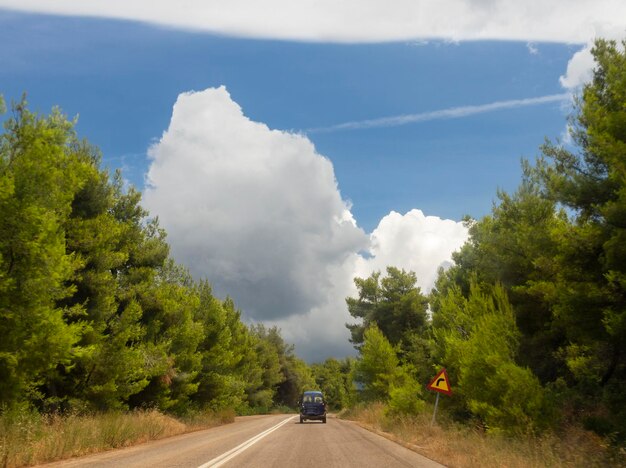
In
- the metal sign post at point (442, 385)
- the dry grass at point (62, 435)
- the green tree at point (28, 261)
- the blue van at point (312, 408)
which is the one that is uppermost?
the green tree at point (28, 261)

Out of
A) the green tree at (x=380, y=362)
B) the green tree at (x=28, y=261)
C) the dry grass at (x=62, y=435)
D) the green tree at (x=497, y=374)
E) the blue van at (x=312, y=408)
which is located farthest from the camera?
the green tree at (x=380, y=362)

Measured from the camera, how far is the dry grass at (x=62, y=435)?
12.2m

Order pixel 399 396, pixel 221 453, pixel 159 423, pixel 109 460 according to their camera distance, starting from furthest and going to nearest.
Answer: pixel 399 396 < pixel 159 423 < pixel 221 453 < pixel 109 460

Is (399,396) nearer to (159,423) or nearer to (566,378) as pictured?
(566,378)

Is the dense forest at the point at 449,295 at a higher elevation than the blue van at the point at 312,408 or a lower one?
higher

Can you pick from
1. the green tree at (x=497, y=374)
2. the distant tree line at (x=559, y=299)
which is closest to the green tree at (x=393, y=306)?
the distant tree line at (x=559, y=299)

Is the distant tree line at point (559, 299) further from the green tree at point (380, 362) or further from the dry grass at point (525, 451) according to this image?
the green tree at point (380, 362)

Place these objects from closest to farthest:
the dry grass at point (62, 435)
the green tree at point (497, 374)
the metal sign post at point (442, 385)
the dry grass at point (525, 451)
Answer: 1. the dry grass at point (525, 451)
2. the dry grass at point (62, 435)
3. the green tree at point (497, 374)
4. the metal sign post at point (442, 385)

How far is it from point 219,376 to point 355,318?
21.6 m

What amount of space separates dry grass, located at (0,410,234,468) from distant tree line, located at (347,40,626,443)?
11.9 metres

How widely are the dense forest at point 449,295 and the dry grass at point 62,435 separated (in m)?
1.50

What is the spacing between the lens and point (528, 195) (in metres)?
22.9

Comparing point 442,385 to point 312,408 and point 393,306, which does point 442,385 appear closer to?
point 312,408

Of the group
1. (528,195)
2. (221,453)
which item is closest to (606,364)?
(528,195)
